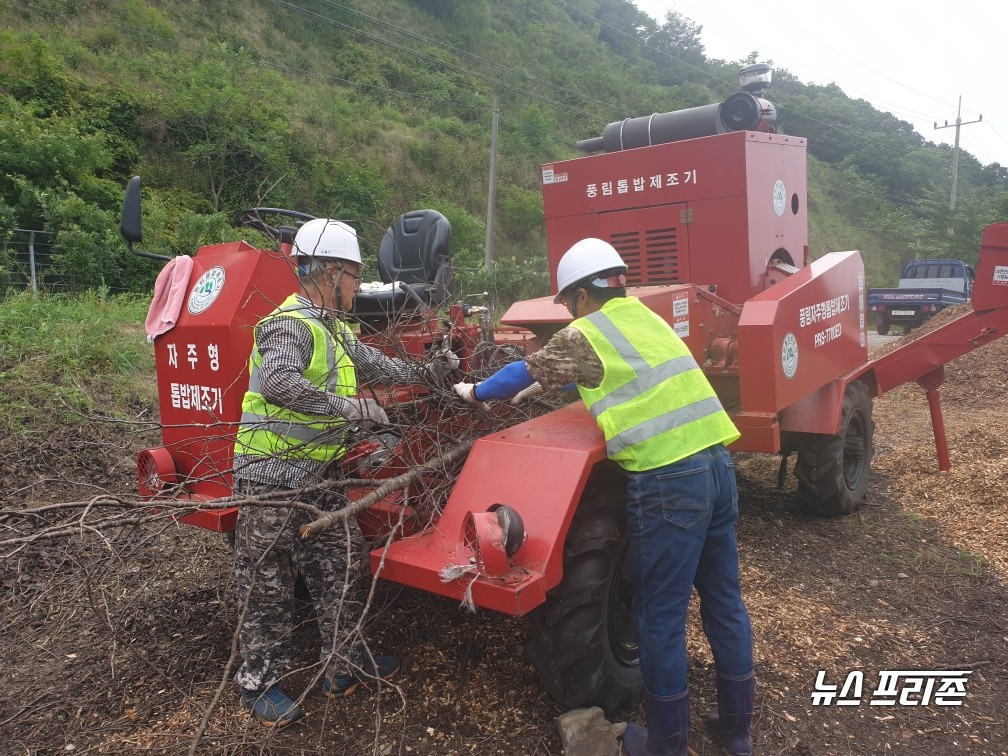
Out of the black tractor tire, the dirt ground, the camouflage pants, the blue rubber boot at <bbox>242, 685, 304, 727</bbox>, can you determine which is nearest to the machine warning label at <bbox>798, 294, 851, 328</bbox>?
the dirt ground

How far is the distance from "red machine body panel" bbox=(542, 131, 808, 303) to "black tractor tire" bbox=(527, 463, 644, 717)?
2353 mm

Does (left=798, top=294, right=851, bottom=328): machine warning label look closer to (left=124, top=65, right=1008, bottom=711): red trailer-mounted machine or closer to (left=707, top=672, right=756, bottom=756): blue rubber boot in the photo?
(left=124, top=65, right=1008, bottom=711): red trailer-mounted machine

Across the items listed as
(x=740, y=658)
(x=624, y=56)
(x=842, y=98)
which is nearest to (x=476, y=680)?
(x=740, y=658)

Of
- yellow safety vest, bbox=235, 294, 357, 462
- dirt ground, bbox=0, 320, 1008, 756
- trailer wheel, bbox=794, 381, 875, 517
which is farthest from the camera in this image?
trailer wheel, bbox=794, 381, 875, 517

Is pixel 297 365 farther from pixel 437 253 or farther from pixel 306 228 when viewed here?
pixel 437 253

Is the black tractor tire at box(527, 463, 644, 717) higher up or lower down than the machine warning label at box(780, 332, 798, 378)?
lower down

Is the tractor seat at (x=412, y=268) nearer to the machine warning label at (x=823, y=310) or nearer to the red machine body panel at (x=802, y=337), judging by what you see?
the red machine body panel at (x=802, y=337)

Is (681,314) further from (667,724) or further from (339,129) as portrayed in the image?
(339,129)

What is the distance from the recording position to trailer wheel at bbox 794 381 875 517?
15.6 ft

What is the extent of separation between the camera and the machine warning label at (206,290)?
321cm

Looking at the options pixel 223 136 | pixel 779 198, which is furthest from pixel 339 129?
pixel 779 198

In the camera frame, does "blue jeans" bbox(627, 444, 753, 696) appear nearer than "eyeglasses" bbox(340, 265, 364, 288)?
Yes

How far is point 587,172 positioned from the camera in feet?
16.7

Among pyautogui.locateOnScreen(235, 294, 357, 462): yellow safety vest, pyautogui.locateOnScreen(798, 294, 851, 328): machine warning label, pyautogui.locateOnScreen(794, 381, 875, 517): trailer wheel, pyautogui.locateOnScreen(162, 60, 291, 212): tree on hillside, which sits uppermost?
pyautogui.locateOnScreen(162, 60, 291, 212): tree on hillside
